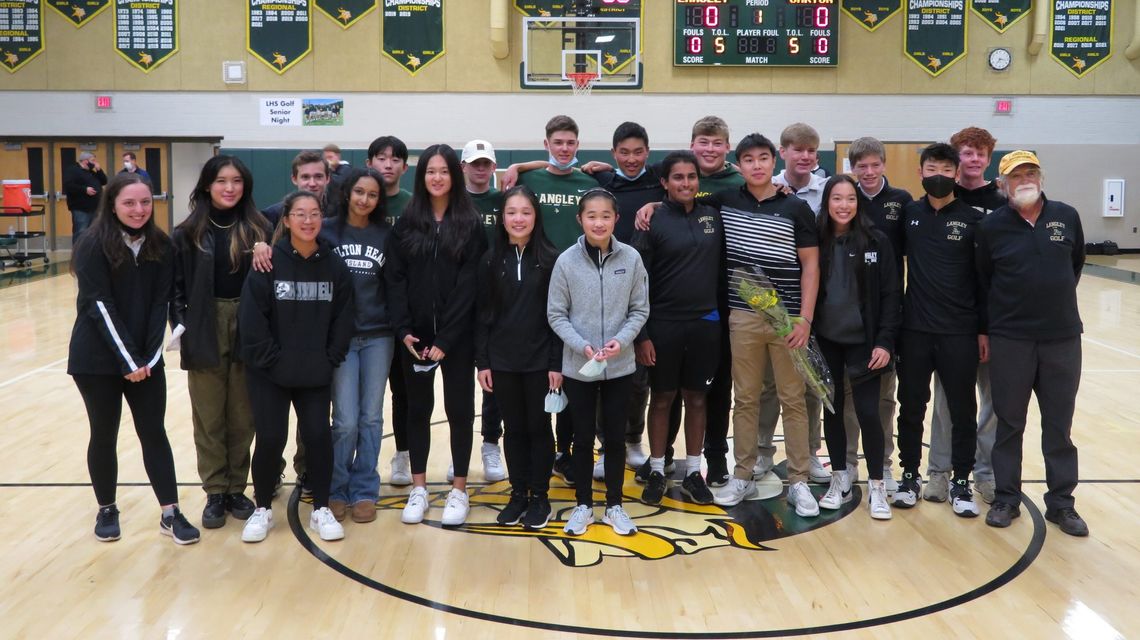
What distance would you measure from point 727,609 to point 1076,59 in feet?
51.5

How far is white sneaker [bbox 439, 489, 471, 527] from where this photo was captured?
4.37 m

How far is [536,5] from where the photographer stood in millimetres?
15414

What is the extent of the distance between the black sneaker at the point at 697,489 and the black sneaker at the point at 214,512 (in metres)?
2.11

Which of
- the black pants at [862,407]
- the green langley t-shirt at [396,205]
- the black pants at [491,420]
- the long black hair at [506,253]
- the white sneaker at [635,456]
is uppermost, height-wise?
the green langley t-shirt at [396,205]

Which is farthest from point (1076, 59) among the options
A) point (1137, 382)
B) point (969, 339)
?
point (969, 339)

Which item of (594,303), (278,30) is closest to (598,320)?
(594,303)

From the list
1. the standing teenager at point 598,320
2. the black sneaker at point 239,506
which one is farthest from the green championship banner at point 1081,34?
the black sneaker at point 239,506

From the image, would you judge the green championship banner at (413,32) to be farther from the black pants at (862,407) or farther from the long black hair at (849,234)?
the black pants at (862,407)

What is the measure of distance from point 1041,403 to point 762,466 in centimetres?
138

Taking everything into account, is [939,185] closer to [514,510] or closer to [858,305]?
[858,305]

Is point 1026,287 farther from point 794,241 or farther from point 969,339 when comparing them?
point 794,241

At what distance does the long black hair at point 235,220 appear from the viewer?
4207mm

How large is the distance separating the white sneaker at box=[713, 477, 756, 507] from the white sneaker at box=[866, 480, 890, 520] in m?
0.56

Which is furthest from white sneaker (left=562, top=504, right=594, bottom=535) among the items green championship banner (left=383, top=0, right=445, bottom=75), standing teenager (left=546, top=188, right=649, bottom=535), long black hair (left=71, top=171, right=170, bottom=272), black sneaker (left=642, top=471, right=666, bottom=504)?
green championship banner (left=383, top=0, right=445, bottom=75)
